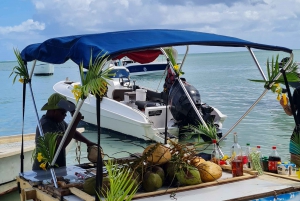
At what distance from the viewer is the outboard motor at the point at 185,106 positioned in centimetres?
1159

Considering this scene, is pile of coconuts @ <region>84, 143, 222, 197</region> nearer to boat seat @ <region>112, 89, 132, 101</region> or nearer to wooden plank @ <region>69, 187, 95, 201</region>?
wooden plank @ <region>69, 187, 95, 201</region>

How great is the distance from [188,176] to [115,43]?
1400 mm

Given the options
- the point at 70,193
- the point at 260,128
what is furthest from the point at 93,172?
the point at 260,128

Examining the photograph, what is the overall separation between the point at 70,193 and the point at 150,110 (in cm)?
882

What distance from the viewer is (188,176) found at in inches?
164

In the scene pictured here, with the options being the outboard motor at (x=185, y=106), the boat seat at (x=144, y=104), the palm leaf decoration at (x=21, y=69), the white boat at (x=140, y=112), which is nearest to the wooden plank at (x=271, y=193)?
the palm leaf decoration at (x=21, y=69)

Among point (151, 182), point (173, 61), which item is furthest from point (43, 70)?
point (151, 182)

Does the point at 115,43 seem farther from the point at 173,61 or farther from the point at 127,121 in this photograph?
the point at 127,121

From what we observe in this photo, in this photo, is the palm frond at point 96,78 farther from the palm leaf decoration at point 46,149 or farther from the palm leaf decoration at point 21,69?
the palm leaf decoration at point 21,69

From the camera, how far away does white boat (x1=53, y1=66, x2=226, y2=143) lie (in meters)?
12.1

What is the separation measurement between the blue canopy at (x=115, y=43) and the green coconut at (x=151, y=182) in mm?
1129

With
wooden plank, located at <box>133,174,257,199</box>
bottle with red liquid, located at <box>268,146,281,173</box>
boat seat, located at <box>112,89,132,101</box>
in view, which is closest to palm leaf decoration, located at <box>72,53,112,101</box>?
wooden plank, located at <box>133,174,257,199</box>

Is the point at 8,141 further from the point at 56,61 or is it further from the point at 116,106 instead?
the point at 56,61

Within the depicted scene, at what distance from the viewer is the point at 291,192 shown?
414 cm
